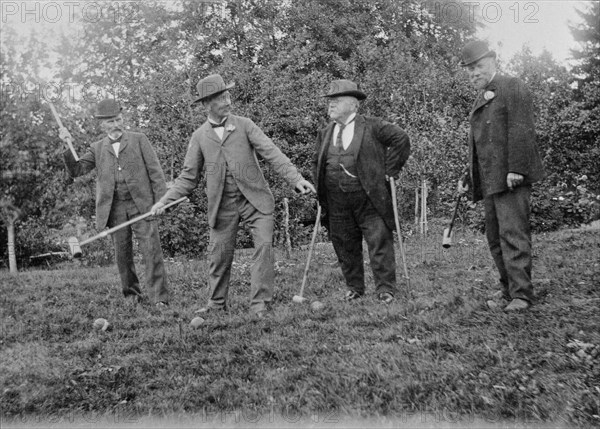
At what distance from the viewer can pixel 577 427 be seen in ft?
A: 10.0

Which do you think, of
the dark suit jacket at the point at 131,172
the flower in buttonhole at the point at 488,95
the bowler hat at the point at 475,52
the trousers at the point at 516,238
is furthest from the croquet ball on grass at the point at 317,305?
the bowler hat at the point at 475,52

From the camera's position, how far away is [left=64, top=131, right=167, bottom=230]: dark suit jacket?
23.4ft

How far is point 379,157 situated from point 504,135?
4.50ft

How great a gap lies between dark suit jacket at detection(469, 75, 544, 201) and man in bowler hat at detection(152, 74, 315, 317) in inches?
70.3

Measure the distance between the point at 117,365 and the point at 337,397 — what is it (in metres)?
1.90

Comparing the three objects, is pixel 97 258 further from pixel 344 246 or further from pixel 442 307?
pixel 442 307

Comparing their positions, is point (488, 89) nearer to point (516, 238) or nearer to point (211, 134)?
point (516, 238)

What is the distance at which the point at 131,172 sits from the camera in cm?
714

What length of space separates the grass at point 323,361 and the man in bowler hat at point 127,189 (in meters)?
0.56

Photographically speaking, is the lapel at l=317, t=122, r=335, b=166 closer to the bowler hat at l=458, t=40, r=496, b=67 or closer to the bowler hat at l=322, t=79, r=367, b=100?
the bowler hat at l=322, t=79, r=367, b=100

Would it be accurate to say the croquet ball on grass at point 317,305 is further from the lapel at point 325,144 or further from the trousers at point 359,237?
the lapel at point 325,144

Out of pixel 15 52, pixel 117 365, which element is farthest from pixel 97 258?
pixel 117 365

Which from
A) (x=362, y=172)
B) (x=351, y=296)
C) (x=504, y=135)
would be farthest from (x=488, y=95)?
(x=351, y=296)

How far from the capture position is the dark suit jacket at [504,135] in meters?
5.31
